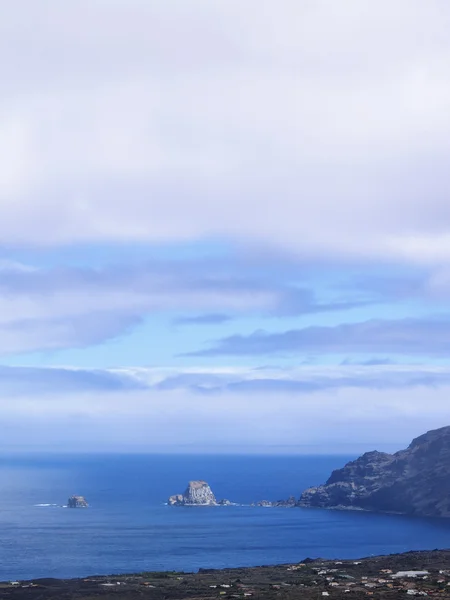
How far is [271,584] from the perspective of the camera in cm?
8712

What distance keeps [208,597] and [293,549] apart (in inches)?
3788

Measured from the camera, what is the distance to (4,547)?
160500mm

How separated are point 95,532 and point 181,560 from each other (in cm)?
4623

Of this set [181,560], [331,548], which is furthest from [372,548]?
[181,560]

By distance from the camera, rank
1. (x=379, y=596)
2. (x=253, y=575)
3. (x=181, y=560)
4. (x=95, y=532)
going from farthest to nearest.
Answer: (x=95, y=532) < (x=181, y=560) < (x=253, y=575) < (x=379, y=596)

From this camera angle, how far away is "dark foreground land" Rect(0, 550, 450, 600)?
7712 cm

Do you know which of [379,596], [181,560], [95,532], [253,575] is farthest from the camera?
[95,532]

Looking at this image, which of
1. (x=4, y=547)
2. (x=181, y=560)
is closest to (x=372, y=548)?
(x=181, y=560)

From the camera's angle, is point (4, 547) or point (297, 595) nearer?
point (297, 595)

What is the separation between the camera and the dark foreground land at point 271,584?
77125mm

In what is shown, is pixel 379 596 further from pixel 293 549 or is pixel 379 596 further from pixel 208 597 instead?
pixel 293 549

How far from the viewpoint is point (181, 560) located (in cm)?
14675

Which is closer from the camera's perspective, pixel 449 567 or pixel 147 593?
pixel 147 593

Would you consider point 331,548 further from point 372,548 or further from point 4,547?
point 4,547
